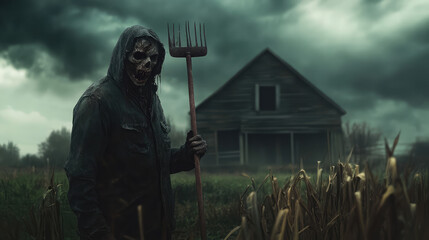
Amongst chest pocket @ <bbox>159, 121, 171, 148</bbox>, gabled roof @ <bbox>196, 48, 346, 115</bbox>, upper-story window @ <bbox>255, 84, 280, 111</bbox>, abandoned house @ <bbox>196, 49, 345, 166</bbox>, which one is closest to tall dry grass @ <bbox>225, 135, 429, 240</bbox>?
chest pocket @ <bbox>159, 121, 171, 148</bbox>

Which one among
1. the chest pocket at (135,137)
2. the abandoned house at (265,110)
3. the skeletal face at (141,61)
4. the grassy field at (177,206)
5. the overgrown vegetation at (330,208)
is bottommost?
the grassy field at (177,206)

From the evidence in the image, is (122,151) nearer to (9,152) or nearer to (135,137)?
(135,137)

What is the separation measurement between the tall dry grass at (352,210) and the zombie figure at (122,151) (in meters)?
0.64

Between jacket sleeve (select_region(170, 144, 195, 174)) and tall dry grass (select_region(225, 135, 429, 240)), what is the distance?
657 mm

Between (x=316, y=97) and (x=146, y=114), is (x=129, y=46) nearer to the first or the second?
(x=146, y=114)

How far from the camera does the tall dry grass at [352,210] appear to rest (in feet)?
5.11

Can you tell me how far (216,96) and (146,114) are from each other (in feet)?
70.7

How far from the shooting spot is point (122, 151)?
2627 millimetres

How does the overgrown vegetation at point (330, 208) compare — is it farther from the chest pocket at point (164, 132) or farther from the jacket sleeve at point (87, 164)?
the chest pocket at point (164, 132)

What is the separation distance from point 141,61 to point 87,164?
28.3 inches

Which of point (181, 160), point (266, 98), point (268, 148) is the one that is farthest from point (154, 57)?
point (268, 148)

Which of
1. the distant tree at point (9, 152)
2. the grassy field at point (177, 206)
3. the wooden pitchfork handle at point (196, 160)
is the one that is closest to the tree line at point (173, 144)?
the distant tree at point (9, 152)

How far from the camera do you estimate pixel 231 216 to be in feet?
22.2

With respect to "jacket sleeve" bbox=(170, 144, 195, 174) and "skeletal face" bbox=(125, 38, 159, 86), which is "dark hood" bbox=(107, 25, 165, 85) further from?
"jacket sleeve" bbox=(170, 144, 195, 174)
